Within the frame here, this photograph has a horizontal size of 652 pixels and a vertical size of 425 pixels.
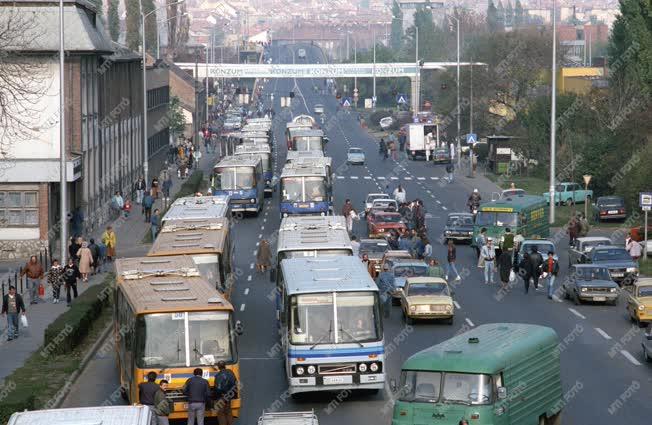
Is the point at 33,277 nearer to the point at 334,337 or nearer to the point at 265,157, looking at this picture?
the point at 334,337

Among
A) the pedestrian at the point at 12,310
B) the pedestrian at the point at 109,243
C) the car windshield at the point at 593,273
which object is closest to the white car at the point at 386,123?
the pedestrian at the point at 109,243

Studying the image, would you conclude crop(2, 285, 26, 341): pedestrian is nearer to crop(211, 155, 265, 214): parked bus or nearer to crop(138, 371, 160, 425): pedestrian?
crop(138, 371, 160, 425): pedestrian

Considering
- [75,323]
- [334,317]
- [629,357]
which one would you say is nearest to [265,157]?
[75,323]

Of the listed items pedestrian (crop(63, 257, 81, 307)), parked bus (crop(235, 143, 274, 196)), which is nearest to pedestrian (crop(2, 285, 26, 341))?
pedestrian (crop(63, 257, 81, 307))

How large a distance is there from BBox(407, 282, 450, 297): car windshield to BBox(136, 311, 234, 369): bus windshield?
13.1m

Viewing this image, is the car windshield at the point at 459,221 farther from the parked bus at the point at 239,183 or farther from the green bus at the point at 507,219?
the parked bus at the point at 239,183

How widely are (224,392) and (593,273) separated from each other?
2023 cm

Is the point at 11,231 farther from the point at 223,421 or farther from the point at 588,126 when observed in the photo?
the point at 588,126

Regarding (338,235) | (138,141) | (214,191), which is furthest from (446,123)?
(338,235)

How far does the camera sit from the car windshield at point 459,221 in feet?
193

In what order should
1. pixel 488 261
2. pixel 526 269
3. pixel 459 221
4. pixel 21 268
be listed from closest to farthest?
pixel 526 269 < pixel 488 261 < pixel 21 268 < pixel 459 221

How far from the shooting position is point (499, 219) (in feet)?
180

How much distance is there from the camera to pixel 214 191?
216 feet

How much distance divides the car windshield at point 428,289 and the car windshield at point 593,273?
18.9 ft
